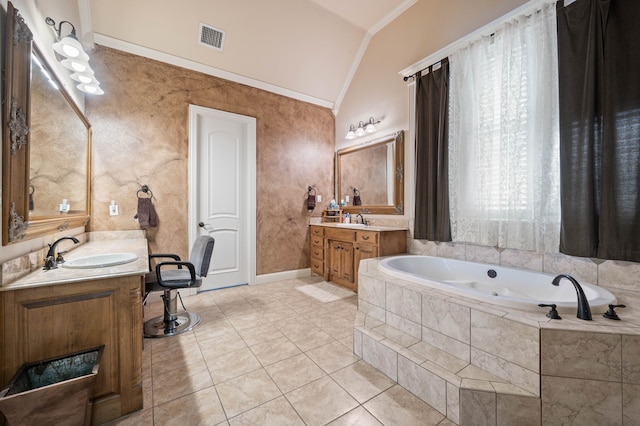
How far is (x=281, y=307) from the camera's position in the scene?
9.41 feet

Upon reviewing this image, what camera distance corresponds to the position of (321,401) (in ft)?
4.85

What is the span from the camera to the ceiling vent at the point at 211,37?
3.01m

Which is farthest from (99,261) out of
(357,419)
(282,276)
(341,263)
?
(341,263)

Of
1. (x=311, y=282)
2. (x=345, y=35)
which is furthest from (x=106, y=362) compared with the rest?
(x=345, y=35)

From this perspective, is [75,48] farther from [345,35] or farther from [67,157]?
[345,35]

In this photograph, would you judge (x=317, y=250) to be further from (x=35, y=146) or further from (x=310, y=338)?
(x=35, y=146)

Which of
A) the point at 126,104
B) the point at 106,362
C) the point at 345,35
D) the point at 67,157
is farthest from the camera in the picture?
the point at 345,35

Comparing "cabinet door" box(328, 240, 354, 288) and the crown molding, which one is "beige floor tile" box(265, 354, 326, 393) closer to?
"cabinet door" box(328, 240, 354, 288)

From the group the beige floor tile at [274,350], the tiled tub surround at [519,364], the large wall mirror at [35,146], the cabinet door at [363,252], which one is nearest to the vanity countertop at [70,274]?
the large wall mirror at [35,146]

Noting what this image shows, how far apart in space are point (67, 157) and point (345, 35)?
11.5 feet

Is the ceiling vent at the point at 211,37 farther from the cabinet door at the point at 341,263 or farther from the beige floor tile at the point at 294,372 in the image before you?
the beige floor tile at the point at 294,372

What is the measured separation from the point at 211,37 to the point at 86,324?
3233 mm

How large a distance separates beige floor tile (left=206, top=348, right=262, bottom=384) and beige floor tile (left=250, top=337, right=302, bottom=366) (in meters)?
0.05

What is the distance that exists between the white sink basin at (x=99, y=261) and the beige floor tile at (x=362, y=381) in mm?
1561
